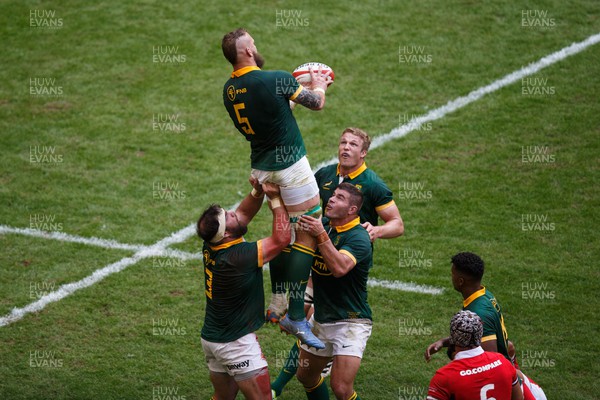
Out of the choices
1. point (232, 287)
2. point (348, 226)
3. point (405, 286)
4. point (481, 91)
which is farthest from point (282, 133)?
point (481, 91)

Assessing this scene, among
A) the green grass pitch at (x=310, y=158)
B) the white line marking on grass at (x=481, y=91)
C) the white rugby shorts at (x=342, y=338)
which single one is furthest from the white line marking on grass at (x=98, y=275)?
the white rugby shorts at (x=342, y=338)

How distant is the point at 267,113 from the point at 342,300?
1991 millimetres

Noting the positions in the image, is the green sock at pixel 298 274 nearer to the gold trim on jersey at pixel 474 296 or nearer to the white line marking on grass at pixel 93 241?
the gold trim on jersey at pixel 474 296

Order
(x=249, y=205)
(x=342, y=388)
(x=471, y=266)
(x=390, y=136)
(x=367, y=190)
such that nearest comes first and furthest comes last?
(x=471, y=266) → (x=342, y=388) → (x=249, y=205) → (x=367, y=190) → (x=390, y=136)

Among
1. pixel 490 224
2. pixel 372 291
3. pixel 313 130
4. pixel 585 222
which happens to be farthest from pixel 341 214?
pixel 313 130

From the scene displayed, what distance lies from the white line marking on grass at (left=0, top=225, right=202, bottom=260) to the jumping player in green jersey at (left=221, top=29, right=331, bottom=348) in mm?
4165

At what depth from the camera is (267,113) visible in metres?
8.55

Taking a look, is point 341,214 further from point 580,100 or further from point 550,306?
point 580,100

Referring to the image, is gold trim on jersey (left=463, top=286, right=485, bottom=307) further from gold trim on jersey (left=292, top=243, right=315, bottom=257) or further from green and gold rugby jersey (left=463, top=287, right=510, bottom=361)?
gold trim on jersey (left=292, top=243, right=315, bottom=257)

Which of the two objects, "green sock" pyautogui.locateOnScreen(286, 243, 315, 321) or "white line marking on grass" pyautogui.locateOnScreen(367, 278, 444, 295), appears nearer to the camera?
"green sock" pyautogui.locateOnScreen(286, 243, 315, 321)

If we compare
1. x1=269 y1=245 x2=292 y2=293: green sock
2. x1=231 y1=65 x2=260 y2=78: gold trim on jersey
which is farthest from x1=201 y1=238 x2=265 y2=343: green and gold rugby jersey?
x1=231 y1=65 x2=260 y2=78: gold trim on jersey

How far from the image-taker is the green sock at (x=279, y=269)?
28.5 feet

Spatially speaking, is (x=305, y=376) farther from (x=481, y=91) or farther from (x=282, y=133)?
(x=481, y=91)

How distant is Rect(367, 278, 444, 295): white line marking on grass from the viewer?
38.7 feet
